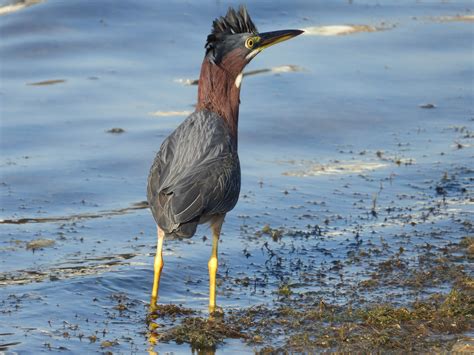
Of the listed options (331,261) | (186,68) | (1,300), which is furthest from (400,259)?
(186,68)

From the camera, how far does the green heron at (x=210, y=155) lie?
24.3ft

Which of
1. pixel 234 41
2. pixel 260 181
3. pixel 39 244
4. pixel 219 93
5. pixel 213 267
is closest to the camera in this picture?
pixel 213 267

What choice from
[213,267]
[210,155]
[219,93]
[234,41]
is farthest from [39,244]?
[234,41]

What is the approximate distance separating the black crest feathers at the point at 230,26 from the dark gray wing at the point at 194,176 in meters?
0.60

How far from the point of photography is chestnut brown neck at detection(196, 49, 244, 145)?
8.30m

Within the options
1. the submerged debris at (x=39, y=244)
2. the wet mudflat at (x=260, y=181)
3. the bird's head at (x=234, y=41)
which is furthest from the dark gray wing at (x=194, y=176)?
the submerged debris at (x=39, y=244)

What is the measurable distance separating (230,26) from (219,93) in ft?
1.97

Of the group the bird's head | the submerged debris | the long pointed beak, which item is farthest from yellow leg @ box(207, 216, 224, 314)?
the submerged debris

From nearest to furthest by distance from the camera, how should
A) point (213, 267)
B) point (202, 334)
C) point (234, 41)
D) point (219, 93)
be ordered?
point (202, 334), point (213, 267), point (219, 93), point (234, 41)

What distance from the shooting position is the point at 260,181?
1089 centimetres

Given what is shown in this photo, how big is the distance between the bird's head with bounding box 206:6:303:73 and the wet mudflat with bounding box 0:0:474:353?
65.5 inches

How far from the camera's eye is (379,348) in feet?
22.3

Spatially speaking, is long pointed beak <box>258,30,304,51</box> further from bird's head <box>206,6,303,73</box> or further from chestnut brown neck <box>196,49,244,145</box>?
chestnut brown neck <box>196,49,244,145</box>

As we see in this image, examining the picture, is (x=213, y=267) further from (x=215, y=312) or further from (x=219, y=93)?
(x=219, y=93)
